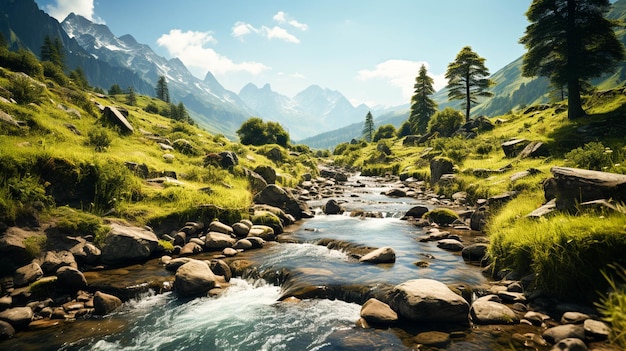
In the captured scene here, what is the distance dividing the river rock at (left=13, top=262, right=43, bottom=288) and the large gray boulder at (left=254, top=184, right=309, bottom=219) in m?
13.2

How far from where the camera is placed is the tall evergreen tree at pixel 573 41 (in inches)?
1019

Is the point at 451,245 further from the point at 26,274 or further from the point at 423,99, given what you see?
the point at 423,99

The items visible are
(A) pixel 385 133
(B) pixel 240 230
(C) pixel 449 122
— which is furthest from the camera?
(A) pixel 385 133

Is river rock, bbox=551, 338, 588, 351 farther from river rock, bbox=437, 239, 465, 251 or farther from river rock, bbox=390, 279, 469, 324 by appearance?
river rock, bbox=437, 239, 465, 251

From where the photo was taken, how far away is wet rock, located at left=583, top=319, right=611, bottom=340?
5698 millimetres

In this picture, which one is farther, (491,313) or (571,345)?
(491,313)

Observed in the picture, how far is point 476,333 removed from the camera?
7.01 metres

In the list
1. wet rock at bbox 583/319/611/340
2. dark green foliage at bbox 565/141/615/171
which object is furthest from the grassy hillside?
dark green foliage at bbox 565/141/615/171

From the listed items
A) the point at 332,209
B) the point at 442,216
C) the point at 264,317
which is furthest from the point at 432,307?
the point at 332,209

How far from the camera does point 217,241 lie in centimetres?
1412

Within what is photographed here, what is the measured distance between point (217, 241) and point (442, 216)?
525 inches

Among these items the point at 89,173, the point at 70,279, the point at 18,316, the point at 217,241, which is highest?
the point at 89,173

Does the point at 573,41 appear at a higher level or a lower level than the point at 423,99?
lower

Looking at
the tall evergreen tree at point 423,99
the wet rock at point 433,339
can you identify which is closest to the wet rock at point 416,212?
the wet rock at point 433,339
